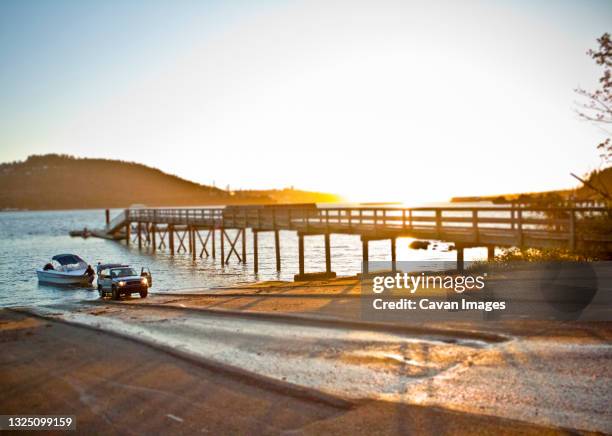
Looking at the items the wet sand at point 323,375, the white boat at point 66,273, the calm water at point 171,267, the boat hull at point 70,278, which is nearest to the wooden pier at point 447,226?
the calm water at point 171,267

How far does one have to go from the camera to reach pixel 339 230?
104 ft

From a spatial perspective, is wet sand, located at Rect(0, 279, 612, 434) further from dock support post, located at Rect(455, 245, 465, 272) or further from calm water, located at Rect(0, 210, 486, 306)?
calm water, located at Rect(0, 210, 486, 306)

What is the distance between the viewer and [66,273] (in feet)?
116

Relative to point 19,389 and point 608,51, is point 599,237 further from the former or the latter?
point 19,389

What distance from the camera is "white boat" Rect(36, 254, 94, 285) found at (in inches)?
1383

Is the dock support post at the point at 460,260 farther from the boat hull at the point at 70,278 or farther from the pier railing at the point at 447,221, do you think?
the boat hull at the point at 70,278

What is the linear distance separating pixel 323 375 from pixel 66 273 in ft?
98.9

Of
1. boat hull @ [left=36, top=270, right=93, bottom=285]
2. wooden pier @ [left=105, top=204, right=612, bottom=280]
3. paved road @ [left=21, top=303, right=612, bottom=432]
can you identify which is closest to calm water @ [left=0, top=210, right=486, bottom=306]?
boat hull @ [left=36, top=270, right=93, bottom=285]

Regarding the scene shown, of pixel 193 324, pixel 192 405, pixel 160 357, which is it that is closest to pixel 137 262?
pixel 193 324

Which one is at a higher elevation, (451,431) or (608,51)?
(608,51)

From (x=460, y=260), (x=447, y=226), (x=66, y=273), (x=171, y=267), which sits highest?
(x=447, y=226)

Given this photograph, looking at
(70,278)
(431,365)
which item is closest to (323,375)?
(431,365)

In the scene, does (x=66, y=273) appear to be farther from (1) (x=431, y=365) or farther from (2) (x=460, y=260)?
(1) (x=431, y=365)

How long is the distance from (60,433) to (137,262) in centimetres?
4609
